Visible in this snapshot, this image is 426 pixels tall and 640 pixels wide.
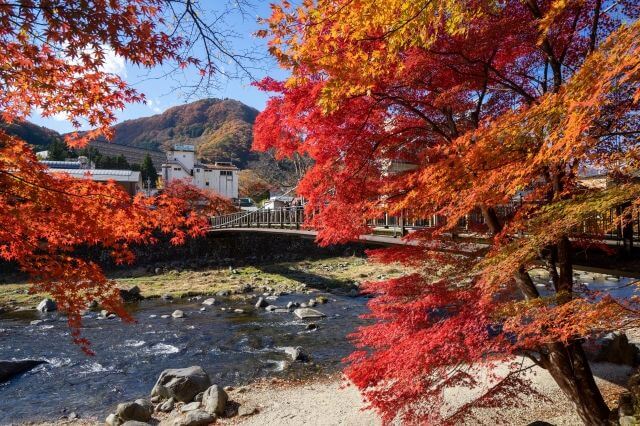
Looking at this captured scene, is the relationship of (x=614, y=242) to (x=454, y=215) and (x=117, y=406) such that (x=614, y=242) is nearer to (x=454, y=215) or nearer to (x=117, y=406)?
(x=454, y=215)

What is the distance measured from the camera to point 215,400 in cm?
723

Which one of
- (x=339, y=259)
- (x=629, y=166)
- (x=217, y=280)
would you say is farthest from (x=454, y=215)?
(x=339, y=259)

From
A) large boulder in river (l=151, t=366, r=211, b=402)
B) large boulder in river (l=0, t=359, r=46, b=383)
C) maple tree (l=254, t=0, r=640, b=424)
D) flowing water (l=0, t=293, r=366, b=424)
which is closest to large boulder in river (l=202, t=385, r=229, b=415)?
large boulder in river (l=151, t=366, r=211, b=402)

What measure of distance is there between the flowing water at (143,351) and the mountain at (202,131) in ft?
227

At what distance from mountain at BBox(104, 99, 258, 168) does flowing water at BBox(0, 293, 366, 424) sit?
227 ft

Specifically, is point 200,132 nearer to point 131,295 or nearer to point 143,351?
point 131,295

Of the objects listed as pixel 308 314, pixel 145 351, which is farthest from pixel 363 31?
pixel 308 314

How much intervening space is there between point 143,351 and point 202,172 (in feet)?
126

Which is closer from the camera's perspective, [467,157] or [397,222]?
[467,157]

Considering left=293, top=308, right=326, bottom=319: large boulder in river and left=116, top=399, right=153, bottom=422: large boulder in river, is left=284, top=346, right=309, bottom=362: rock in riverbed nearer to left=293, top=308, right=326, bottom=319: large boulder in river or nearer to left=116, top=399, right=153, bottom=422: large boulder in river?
left=293, top=308, right=326, bottom=319: large boulder in river

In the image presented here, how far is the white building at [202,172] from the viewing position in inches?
1775

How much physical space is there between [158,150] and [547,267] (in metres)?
92.9

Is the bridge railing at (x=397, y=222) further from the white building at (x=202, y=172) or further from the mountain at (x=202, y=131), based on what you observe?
the mountain at (x=202, y=131)

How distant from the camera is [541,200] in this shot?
4.92m
